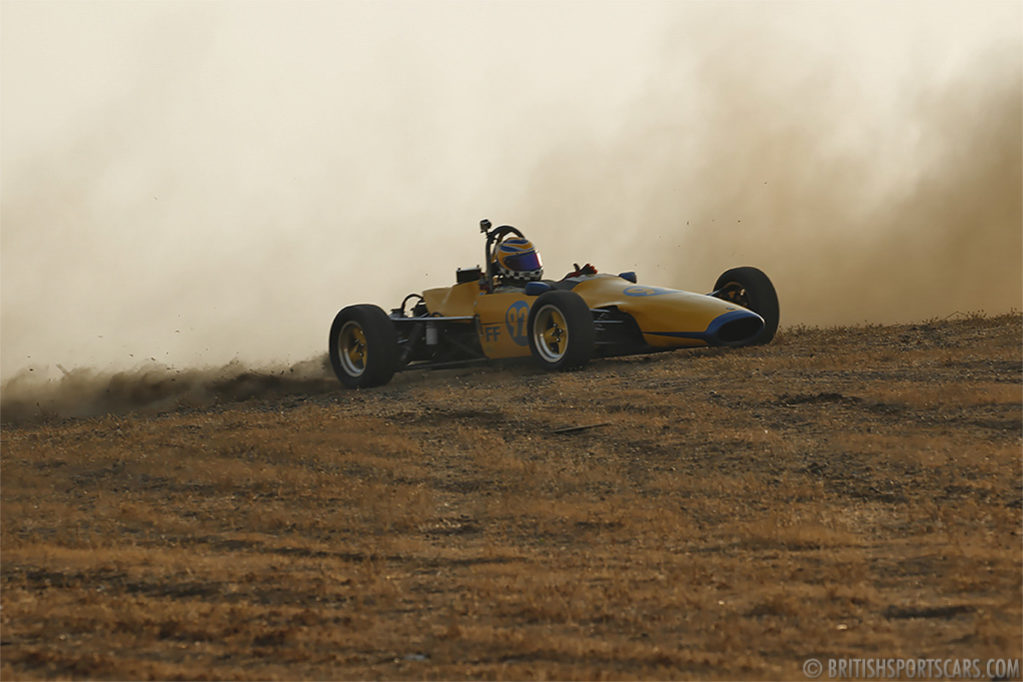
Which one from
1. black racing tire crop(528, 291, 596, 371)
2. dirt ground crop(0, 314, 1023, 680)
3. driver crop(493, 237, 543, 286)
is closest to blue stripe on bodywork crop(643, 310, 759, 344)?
dirt ground crop(0, 314, 1023, 680)

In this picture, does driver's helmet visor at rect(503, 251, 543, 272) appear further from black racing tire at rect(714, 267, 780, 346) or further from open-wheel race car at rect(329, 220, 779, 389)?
black racing tire at rect(714, 267, 780, 346)

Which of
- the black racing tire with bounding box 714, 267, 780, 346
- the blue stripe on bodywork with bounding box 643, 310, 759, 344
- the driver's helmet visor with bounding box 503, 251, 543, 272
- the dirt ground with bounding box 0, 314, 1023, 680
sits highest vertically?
the driver's helmet visor with bounding box 503, 251, 543, 272

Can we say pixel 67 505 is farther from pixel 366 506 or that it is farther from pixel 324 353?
pixel 324 353

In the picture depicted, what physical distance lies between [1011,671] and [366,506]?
4837 millimetres

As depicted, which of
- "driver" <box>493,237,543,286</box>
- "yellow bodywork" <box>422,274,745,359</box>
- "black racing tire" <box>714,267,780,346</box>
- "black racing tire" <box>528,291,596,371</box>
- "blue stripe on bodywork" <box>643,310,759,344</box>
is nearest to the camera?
"black racing tire" <box>528,291,596,371</box>

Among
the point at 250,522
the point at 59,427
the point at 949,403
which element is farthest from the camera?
the point at 59,427

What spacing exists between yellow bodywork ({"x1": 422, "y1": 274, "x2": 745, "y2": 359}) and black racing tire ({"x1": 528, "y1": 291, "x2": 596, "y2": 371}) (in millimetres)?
306

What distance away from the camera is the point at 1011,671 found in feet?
17.2

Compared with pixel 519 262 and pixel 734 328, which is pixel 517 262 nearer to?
pixel 519 262

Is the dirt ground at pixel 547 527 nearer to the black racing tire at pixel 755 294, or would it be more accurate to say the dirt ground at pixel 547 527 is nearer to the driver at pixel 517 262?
the black racing tire at pixel 755 294

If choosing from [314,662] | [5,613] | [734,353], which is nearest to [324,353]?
[734,353]

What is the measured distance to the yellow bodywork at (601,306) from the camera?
13734mm

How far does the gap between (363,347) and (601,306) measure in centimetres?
322

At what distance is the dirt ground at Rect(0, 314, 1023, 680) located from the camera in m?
5.80
